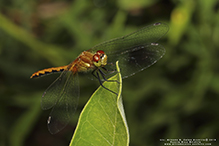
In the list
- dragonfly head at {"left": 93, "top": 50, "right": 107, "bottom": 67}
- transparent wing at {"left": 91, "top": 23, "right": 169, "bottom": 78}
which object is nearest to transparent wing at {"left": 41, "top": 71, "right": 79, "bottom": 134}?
dragonfly head at {"left": 93, "top": 50, "right": 107, "bottom": 67}

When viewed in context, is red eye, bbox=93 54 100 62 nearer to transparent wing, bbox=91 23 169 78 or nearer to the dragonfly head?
the dragonfly head

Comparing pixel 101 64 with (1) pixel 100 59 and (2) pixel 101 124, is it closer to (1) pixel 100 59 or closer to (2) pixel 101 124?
(1) pixel 100 59

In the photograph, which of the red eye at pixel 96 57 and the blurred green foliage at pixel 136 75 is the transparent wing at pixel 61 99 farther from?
the blurred green foliage at pixel 136 75

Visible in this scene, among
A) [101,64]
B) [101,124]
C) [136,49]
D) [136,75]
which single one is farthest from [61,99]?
[136,75]

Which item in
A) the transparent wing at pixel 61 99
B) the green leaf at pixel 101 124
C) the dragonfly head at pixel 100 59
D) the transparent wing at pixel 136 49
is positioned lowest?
the green leaf at pixel 101 124

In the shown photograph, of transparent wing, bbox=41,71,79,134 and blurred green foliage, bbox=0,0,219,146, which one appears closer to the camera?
transparent wing, bbox=41,71,79,134

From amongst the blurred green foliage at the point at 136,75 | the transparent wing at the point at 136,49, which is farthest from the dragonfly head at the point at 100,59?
the blurred green foliage at the point at 136,75

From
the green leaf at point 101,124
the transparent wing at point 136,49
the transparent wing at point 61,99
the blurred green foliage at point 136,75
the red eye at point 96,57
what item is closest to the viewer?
the green leaf at point 101,124

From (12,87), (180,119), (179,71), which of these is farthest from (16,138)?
(179,71)
